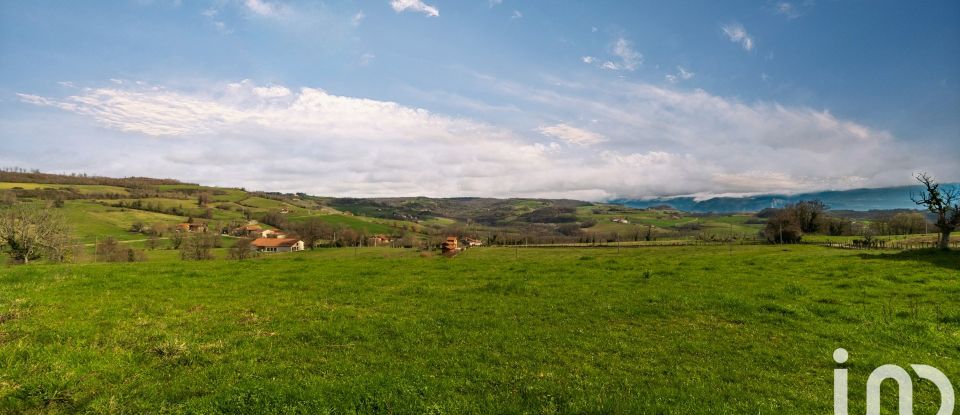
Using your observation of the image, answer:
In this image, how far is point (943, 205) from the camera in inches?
1350

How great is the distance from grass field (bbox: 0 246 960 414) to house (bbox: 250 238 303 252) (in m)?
131

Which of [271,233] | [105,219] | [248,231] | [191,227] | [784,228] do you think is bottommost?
[271,233]

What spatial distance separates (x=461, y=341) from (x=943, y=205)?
46492 mm

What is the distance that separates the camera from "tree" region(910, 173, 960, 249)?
32844 millimetres

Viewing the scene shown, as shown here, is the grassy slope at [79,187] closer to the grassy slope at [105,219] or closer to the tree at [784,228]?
the grassy slope at [105,219]

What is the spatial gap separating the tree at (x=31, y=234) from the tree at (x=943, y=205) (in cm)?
8505

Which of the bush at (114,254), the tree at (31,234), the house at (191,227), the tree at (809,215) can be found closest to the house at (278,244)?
the house at (191,227)

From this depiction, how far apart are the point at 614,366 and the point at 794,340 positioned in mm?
6212

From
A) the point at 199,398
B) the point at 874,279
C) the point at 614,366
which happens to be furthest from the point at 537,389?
the point at 874,279

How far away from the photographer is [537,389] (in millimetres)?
8641

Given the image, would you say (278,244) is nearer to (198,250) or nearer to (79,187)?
(198,250)

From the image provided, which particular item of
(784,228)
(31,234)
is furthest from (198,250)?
(784,228)

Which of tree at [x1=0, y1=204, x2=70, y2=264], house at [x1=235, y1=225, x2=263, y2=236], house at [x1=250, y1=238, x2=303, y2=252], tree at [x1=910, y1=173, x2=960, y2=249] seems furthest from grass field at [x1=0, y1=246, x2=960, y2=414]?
house at [x1=235, y1=225, x2=263, y2=236]

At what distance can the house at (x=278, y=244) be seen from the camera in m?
141
